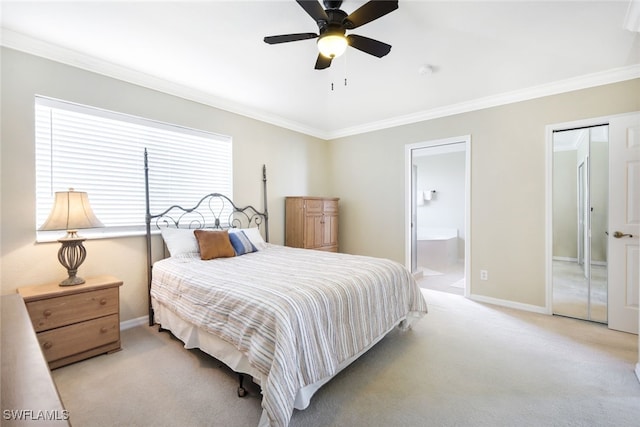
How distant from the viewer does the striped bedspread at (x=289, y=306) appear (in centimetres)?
151

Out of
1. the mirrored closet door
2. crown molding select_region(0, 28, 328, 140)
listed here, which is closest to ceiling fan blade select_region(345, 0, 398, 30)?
crown molding select_region(0, 28, 328, 140)

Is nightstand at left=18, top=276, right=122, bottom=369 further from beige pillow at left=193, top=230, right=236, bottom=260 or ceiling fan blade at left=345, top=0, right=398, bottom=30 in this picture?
ceiling fan blade at left=345, top=0, right=398, bottom=30

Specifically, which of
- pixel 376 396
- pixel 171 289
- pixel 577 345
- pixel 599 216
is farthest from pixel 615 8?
pixel 171 289

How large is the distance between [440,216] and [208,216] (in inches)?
205

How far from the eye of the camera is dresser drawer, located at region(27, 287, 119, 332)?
201 cm

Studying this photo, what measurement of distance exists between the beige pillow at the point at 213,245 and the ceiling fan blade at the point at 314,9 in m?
2.26

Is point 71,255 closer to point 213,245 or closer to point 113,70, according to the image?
point 213,245

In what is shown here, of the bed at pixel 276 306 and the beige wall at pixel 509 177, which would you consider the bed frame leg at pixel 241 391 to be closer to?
the bed at pixel 276 306

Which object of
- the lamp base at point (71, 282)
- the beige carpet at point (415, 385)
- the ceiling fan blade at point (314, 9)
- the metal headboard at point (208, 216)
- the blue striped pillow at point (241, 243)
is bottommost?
the beige carpet at point (415, 385)

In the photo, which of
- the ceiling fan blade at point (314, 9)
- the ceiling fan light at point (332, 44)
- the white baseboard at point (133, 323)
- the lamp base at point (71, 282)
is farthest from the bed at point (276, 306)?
the ceiling fan blade at point (314, 9)

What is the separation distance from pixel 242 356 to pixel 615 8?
3.51 m

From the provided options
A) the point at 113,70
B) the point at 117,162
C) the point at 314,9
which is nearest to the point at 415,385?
the point at 314,9

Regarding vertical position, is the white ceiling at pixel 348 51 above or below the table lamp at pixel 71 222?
above

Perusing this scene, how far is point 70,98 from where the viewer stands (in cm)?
254
